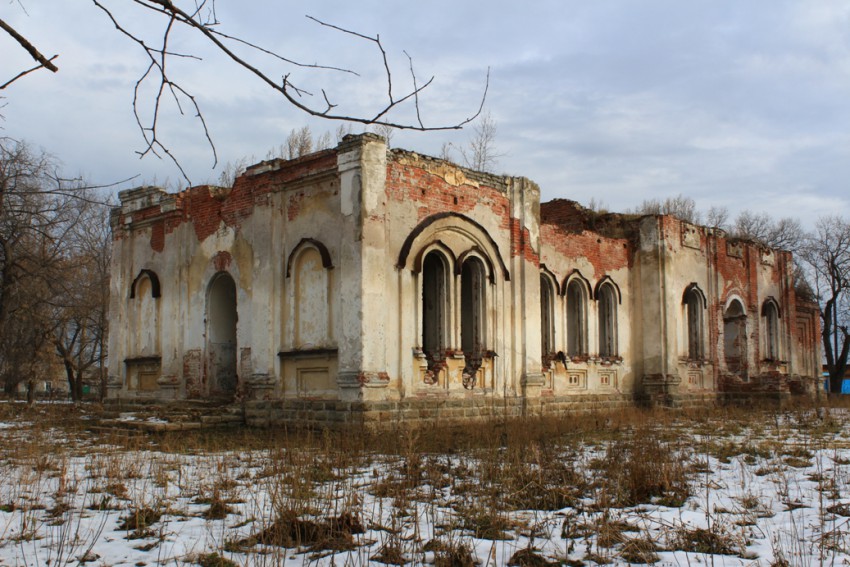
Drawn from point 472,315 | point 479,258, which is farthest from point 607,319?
point 479,258

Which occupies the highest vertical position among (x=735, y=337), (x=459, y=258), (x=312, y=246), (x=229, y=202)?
(x=229, y=202)

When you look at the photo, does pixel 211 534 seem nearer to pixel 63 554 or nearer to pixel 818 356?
pixel 63 554

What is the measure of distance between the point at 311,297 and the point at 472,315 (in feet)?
11.3

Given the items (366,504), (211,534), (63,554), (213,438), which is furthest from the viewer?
(213,438)

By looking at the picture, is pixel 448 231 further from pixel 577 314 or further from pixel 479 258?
pixel 577 314

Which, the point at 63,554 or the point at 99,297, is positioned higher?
the point at 99,297

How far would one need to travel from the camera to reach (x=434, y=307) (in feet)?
51.6

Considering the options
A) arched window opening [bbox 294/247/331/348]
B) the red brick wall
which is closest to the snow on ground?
arched window opening [bbox 294/247/331/348]

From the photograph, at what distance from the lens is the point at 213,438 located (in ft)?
42.0

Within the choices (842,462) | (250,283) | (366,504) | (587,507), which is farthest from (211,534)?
(250,283)

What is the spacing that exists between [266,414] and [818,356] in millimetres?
25056

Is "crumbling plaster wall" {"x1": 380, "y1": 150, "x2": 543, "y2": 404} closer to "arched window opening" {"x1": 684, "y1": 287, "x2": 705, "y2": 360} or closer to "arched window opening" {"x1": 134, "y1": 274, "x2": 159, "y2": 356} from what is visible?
"arched window opening" {"x1": 134, "y1": 274, "x2": 159, "y2": 356}

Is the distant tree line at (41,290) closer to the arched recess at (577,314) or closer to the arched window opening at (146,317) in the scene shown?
the arched window opening at (146,317)

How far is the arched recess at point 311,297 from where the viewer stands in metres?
14.5
